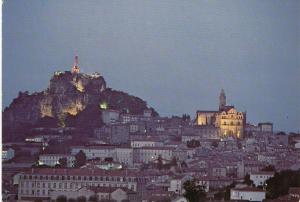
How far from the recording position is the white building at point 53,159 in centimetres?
1581

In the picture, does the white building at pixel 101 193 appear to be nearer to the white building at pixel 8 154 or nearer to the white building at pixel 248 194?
the white building at pixel 248 194

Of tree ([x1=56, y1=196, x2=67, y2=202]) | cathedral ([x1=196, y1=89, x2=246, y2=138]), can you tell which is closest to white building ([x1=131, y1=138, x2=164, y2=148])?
cathedral ([x1=196, y1=89, x2=246, y2=138])

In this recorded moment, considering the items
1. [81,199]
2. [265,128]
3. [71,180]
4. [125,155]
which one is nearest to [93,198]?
[81,199]

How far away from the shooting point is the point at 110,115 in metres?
20.1

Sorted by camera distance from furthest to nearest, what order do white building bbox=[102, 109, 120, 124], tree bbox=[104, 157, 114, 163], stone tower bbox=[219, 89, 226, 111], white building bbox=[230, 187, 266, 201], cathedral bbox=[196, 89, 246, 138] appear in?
white building bbox=[102, 109, 120, 124]
cathedral bbox=[196, 89, 246, 138]
tree bbox=[104, 157, 114, 163]
stone tower bbox=[219, 89, 226, 111]
white building bbox=[230, 187, 266, 201]

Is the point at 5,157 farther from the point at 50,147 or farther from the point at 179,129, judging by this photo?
the point at 179,129

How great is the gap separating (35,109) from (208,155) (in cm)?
434

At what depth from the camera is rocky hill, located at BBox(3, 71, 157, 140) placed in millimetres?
16922

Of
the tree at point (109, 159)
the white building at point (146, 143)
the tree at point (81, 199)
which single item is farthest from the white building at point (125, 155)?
the tree at point (81, 199)

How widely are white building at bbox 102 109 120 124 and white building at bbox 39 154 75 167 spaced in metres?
3.02

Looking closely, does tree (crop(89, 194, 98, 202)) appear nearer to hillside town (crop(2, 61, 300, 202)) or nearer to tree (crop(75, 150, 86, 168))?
hillside town (crop(2, 61, 300, 202))

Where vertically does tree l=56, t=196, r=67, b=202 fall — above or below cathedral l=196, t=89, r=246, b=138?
below

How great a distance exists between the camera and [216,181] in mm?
12461

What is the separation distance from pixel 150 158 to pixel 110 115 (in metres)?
3.66
